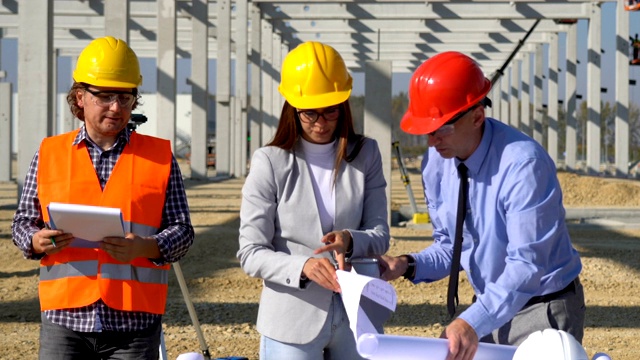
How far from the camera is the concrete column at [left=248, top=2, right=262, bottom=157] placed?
1134 inches

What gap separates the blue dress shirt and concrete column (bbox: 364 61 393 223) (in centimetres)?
1067

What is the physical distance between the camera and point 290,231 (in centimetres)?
323

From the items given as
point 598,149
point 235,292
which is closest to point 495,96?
point 598,149

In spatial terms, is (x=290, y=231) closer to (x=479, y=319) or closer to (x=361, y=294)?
(x=361, y=294)

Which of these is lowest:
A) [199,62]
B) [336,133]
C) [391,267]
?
[199,62]

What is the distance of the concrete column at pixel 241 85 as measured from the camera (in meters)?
27.5

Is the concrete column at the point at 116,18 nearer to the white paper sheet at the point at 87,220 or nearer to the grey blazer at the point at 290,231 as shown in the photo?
the white paper sheet at the point at 87,220

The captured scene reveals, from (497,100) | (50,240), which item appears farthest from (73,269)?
(497,100)

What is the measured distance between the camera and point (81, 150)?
139 inches

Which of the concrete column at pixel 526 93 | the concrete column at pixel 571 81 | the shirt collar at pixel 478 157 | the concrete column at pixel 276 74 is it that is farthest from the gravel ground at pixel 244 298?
the concrete column at pixel 526 93

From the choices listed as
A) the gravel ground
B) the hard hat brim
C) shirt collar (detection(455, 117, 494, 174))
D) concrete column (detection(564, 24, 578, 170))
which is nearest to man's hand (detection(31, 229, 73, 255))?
the hard hat brim

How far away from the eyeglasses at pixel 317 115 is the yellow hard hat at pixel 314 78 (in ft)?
0.07

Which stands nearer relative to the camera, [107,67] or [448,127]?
[448,127]

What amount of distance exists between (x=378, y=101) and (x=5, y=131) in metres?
15.5
